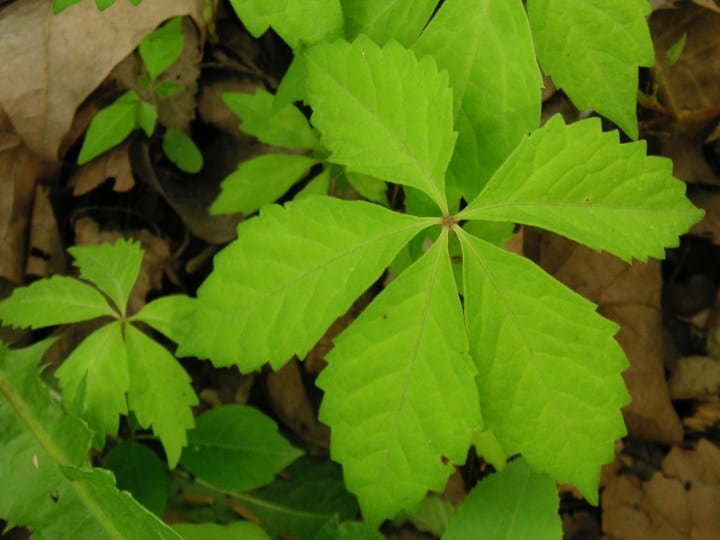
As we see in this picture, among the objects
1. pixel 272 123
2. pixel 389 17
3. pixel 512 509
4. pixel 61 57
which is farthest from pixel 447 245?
pixel 61 57

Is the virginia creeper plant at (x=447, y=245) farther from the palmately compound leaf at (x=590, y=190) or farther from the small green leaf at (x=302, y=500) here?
the small green leaf at (x=302, y=500)

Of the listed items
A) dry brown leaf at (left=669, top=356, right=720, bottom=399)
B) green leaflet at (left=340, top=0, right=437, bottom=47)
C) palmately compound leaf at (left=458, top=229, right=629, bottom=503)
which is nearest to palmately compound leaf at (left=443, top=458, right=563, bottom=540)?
palmately compound leaf at (left=458, top=229, right=629, bottom=503)

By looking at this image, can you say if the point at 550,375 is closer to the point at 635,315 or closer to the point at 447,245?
the point at 447,245

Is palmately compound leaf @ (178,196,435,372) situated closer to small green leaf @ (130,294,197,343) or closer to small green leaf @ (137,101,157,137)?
small green leaf @ (130,294,197,343)

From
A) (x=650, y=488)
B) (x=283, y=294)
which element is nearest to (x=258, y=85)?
(x=283, y=294)

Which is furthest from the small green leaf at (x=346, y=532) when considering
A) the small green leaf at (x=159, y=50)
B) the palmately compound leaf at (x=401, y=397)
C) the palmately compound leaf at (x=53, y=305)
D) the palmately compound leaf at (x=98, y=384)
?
the small green leaf at (x=159, y=50)

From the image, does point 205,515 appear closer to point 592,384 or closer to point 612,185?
point 592,384
